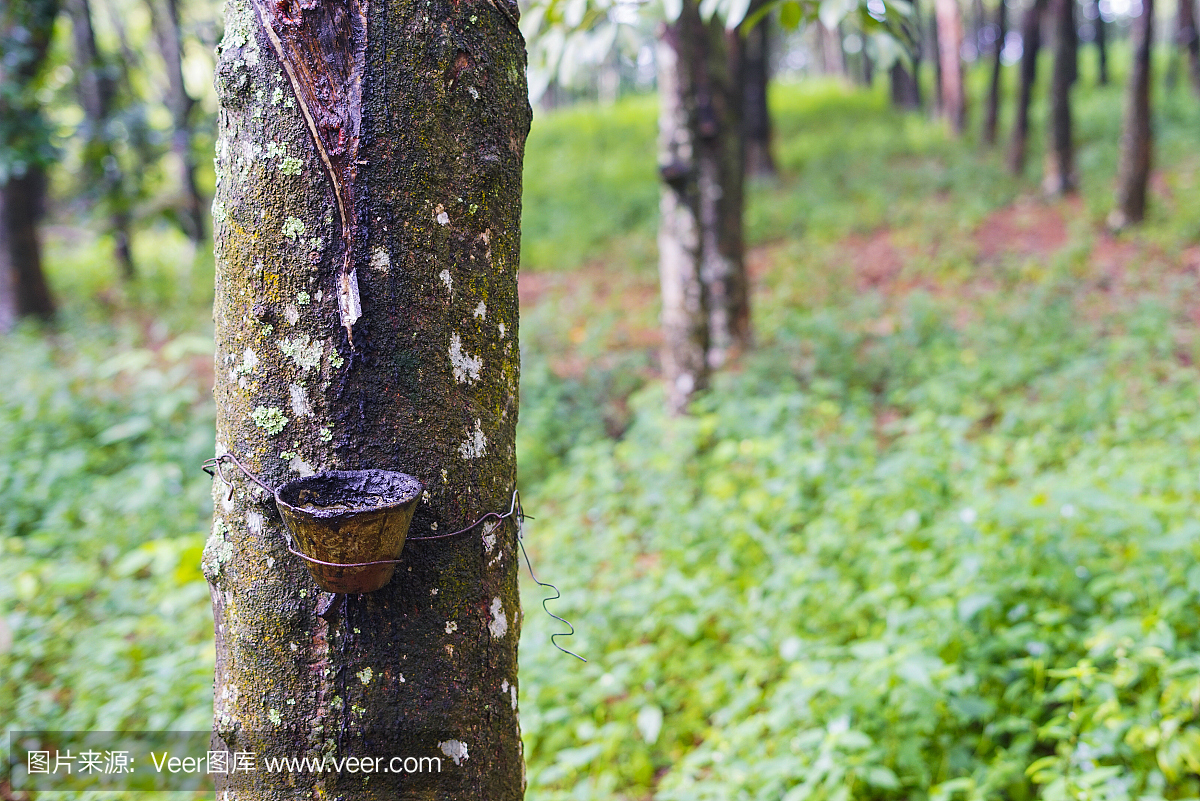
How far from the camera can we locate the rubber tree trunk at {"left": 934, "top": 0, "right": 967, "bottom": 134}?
14.0m

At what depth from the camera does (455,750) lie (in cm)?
128

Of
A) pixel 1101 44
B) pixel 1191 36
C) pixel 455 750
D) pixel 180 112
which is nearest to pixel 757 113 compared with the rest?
pixel 1191 36

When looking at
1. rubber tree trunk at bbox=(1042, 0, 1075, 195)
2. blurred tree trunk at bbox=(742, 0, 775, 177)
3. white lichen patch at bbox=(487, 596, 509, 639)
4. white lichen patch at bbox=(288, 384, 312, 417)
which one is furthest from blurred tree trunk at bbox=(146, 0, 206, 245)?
rubber tree trunk at bbox=(1042, 0, 1075, 195)

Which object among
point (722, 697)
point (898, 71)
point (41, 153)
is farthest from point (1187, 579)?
point (898, 71)

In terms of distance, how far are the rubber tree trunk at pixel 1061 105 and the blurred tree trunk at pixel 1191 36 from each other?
21.1 feet

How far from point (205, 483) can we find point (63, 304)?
717cm

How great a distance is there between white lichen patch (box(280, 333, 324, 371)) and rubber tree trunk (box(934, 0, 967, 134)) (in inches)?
645

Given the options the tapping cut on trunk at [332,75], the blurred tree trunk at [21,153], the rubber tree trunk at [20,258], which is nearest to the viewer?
the tapping cut on trunk at [332,75]

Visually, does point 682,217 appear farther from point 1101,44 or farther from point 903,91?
point 1101,44

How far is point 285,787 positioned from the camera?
123cm

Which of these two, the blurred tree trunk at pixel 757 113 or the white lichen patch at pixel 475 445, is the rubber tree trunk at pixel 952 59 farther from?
the white lichen patch at pixel 475 445

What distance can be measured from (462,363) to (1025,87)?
1384 cm

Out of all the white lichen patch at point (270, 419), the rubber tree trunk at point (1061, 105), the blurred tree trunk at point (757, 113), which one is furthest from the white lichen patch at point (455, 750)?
the blurred tree trunk at point (757, 113)

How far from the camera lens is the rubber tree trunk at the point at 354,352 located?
1.19 meters
